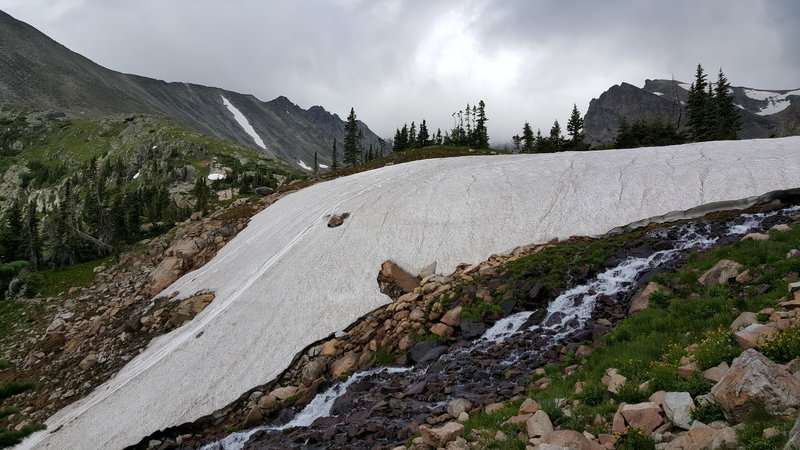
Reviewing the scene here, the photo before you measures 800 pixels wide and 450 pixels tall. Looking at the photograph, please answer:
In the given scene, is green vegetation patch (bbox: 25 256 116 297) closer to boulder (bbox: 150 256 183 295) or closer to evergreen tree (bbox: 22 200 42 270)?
evergreen tree (bbox: 22 200 42 270)

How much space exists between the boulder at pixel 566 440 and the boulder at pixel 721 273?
904cm

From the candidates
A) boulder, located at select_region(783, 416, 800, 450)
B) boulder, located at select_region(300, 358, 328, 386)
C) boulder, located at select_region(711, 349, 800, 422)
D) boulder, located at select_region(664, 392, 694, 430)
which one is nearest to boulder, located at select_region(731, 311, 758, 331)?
boulder, located at select_region(711, 349, 800, 422)

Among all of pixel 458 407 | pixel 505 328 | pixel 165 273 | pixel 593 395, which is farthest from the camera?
pixel 165 273

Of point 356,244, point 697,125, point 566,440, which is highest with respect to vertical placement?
point 697,125

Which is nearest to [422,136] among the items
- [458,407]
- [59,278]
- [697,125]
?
[697,125]

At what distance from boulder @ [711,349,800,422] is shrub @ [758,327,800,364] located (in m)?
0.79

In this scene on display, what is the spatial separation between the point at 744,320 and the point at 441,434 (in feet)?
26.4

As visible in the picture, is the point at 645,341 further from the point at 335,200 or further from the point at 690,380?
the point at 335,200

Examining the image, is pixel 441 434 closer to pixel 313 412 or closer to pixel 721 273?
pixel 313 412

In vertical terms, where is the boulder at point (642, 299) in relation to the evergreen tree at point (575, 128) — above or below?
below

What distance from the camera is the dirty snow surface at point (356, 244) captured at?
62.5ft

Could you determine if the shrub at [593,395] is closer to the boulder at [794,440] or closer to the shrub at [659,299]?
the boulder at [794,440]

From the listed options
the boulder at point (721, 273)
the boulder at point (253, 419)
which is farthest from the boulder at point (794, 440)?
the boulder at point (253, 419)

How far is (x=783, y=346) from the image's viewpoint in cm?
747
